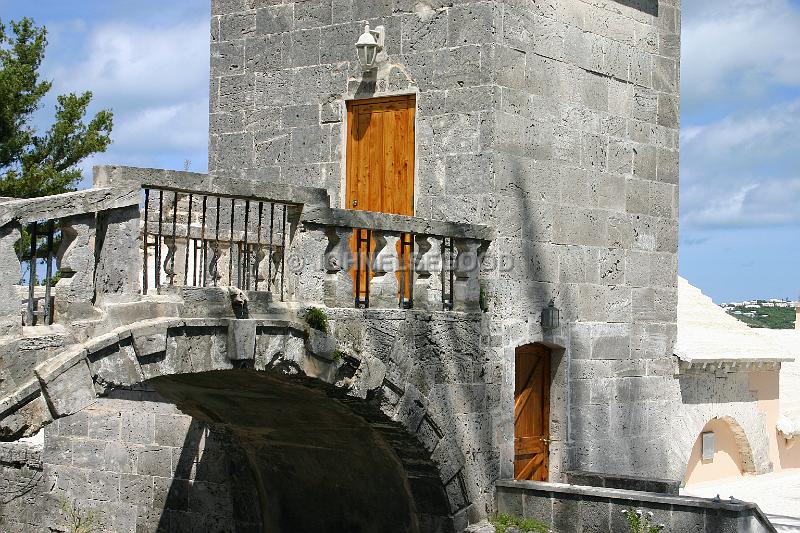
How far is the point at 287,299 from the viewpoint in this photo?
30.0 ft

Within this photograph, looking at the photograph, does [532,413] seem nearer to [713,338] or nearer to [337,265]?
[337,265]

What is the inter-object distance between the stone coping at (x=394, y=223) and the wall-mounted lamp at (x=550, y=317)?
1.08 m

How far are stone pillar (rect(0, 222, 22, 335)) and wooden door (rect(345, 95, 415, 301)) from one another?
463 centimetres

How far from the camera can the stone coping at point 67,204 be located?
7.25 m

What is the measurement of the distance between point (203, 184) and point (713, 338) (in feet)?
26.2

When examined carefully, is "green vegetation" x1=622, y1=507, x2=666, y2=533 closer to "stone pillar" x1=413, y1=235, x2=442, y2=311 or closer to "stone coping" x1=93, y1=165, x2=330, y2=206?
"stone pillar" x1=413, y1=235, x2=442, y2=311

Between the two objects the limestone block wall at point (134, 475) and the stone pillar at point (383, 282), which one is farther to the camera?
the limestone block wall at point (134, 475)

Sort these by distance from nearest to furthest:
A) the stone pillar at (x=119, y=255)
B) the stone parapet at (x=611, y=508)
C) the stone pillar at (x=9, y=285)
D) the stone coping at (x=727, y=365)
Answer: the stone pillar at (x=9, y=285), the stone pillar at (x=119, y=255), the stone parapet at (x=611, y=508), the stone coping at (x=727, y=365)

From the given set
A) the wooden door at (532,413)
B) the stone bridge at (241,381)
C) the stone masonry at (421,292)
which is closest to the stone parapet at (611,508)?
the stone masonry at (421,292)

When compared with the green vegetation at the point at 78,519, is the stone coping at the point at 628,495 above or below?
above

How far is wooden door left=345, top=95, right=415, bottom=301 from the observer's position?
11586mm

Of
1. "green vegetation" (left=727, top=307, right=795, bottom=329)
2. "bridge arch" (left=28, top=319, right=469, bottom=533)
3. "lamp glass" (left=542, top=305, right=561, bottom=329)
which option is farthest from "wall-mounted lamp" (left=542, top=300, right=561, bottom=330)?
"green vegetation" (left=727, top=307, right=795, bottom=329)

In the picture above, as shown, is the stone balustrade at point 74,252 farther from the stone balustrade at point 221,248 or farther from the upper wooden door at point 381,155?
the upper wooden door at point 381,155

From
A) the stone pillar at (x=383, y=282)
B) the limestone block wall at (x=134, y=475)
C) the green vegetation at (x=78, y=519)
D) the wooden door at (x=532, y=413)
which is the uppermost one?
the stone pillar at (x=383, y=282)
